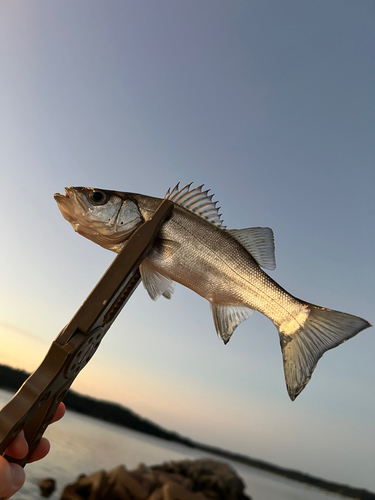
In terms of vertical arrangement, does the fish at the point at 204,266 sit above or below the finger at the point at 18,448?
above

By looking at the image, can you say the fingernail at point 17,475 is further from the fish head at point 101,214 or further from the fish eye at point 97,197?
the fish eye at point 97,197

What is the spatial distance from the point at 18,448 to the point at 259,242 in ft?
3.48

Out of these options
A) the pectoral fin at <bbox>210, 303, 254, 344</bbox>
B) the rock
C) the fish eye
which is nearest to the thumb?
the pectoral fin at <bbox>210, 303, 254, 344</bbox>

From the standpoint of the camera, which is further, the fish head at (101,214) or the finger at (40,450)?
the fish head at (101,214)

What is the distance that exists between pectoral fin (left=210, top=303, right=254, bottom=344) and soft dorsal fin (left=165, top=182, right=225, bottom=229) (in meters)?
0.35

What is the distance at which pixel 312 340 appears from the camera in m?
1.13

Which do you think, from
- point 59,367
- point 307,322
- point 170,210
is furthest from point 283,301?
point 59,367

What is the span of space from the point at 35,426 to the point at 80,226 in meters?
0.69

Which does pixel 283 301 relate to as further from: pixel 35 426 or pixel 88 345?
pixel 35 426

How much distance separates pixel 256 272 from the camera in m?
1.28

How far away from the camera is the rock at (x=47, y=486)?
7.25 m

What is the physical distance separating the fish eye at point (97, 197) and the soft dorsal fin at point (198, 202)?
26 cm

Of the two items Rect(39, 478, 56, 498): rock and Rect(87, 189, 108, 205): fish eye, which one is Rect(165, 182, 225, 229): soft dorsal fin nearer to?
Rect(87, 189, 108, 205): fish eye

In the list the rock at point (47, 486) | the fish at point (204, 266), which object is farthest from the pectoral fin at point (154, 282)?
the rock at point (47, 486)
